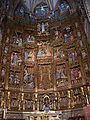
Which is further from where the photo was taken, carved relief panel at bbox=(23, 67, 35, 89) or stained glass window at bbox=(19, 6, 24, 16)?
stained glass window at bbox=(19, 6, 24, 16)

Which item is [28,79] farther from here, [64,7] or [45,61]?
[64,7]

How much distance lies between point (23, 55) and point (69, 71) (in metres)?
5.18

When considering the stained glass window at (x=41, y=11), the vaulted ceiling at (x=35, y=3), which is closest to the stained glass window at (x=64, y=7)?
the vaulted ceiling at (x=35, y=3)

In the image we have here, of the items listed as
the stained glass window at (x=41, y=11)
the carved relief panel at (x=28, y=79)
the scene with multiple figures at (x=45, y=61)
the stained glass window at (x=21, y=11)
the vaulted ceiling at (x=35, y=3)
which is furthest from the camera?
the vaulted ceiling at (x=35, y=3)


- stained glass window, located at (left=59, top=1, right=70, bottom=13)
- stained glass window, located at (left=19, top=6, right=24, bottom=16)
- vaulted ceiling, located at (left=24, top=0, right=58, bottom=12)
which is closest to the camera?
stained glass window, located at (left=59, top=1, right=70, bottom=13)

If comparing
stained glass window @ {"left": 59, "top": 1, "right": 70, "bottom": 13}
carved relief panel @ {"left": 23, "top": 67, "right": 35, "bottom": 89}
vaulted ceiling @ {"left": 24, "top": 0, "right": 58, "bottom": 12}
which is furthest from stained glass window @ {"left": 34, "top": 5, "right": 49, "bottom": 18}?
carved relief panel @ {"left": 23, "top": 67, "right": 35, "bottom": 89}

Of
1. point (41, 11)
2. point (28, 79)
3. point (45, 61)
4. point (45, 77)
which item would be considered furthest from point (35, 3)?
point (28, 79)

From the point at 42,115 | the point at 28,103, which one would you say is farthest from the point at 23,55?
the point at 42,115

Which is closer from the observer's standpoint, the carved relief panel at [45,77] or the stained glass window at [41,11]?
the carved relief panel at [45,77]

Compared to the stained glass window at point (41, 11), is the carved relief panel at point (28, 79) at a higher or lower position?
lower

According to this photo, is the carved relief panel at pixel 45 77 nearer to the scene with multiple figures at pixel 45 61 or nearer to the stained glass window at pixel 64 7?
the scene with multiple figures at pixel 45 61

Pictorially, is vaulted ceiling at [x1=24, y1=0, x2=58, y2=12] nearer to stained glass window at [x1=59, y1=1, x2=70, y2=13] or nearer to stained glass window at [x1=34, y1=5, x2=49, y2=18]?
stained glass window at [x1=34, y1=5, x2=49, y2=18]

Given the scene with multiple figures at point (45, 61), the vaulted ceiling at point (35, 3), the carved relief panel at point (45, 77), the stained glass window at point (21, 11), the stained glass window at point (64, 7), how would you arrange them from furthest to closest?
the vaulted ceiling at point (35, 3) < the stained glass window at point (21, 11) < the stained glass window at point (64, 7) < the carved relief panel at point (45, 77) < the scene with multiple figures at point (45, 61)

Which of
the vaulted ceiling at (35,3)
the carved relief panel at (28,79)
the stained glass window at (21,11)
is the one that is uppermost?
the vaulted ceiling at (35,3)
